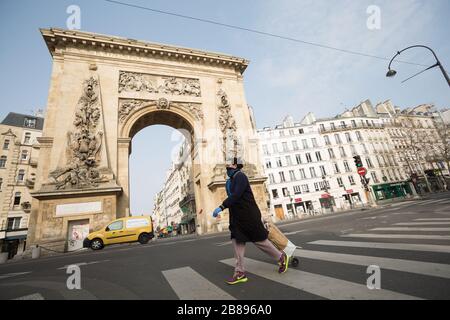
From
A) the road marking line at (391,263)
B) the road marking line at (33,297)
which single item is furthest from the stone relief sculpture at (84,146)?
the road marking line at (391,263)

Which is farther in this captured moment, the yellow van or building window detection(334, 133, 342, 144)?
building window detection(334, 133, 342, 144)

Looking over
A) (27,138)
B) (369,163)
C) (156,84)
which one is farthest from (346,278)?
(369,163)

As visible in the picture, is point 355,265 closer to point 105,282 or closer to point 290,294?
point 290,294

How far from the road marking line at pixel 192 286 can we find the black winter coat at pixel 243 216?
0.67 m

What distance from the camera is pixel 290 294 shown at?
2.04 meters

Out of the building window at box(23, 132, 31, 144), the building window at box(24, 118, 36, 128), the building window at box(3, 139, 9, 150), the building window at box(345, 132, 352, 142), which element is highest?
the building window at box(24, 118, 36, 128)

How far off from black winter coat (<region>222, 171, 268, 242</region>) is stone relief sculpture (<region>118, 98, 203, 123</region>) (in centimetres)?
1502

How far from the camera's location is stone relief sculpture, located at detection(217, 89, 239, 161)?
17016 millimetres

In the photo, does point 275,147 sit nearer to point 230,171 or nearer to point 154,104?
point 154,104

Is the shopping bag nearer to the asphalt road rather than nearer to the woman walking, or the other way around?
the woman walking

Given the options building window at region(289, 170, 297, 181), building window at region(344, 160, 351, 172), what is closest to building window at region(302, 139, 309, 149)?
building window at region(289, 170, 297, 181)

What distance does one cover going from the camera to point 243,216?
9.15 feet
